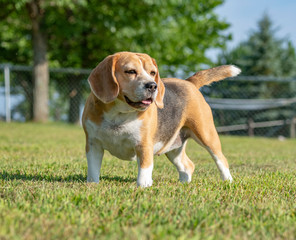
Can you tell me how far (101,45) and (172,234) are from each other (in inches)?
676

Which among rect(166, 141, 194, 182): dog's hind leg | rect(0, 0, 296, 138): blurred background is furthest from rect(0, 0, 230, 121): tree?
rect(166, 141, 194, 182): dog's hind leg

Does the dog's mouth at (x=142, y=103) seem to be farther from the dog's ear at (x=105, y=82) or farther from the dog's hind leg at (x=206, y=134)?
the dog's hind leg at (x=206, y=134)

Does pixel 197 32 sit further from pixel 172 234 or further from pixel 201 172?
pixel 172 234

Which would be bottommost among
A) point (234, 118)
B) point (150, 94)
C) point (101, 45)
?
point (234, 118)

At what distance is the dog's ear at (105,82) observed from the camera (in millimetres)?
3684

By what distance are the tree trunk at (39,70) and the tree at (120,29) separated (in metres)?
0.05

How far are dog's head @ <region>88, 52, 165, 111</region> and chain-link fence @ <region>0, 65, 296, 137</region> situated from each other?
33.3 feet

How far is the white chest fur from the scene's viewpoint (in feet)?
12.5

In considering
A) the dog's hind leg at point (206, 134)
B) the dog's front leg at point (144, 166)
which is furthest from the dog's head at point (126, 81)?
the dog's hind leg at point (206, 134)

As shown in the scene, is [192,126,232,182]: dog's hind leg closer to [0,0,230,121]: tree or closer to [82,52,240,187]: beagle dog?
[82,52,240,187]: beagle dog

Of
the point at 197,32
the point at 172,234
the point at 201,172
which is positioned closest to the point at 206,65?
the point at 197,32

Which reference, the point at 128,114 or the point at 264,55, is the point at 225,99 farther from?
the point at 128,114

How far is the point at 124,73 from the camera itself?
3.78 m

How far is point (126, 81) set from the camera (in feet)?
12.4
